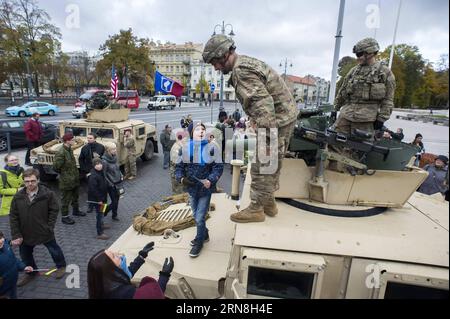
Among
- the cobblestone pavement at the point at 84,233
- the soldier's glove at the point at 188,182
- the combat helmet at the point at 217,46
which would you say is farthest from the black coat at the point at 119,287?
the cobblestone pavement at the point at 84,233

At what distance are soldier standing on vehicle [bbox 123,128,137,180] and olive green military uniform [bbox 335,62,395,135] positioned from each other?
715 cm

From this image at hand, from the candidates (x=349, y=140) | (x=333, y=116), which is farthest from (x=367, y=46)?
(x=349, y=140)

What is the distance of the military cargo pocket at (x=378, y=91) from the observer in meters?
3.35

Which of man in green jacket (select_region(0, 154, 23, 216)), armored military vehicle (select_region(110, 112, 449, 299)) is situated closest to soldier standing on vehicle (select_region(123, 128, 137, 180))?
man in green jacket (select_region(0, 154, 23, 216))

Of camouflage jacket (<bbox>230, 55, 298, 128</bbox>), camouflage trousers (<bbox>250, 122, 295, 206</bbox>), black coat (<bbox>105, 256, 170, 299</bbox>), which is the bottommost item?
black coat (<bbox>105, 256, 170, 299</bbox>)

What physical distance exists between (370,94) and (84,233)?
5.54m

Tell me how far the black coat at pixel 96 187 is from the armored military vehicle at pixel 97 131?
2.68 meters

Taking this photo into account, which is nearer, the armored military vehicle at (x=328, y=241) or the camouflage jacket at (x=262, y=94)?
the armored military vehicle at (x=328, y=241)

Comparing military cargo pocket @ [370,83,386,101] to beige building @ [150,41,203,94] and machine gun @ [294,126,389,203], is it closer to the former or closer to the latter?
machine gun @ [294,126,389,203]

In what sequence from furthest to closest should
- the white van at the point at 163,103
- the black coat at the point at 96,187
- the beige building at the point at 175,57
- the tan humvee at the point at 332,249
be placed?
1. the beige building at the point at 175,57
2. the white van at the point at 163,103
3. the black coat at the point at 96,187
4. the tan humvee at the point at 332,249

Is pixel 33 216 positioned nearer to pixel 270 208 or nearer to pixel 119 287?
pixel 119 287

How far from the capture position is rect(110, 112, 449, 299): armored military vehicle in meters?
1.92

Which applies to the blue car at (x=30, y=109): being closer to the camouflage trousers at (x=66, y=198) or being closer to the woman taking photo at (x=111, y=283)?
the camouflage trousers at (x=66, y=198)
